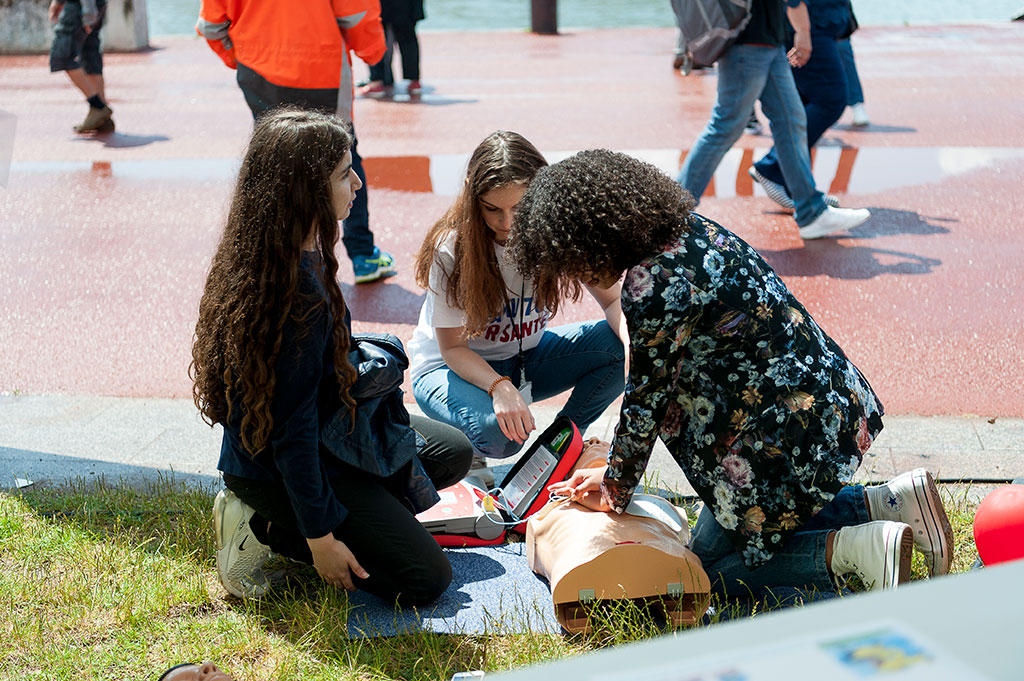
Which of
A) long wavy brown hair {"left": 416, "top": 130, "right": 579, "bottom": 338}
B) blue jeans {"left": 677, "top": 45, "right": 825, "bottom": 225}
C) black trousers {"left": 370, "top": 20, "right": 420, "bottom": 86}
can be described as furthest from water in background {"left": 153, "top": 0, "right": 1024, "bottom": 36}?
long wavy brown hair {"left": 416, "top": 130, "right": 579, "bottom": 338}

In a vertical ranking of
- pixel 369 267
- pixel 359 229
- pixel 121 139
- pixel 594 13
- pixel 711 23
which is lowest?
pixel 594 13

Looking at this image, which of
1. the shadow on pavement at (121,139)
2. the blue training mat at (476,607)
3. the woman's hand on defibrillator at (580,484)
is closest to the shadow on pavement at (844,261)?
the woman's hand on defibrillator at (580,484)

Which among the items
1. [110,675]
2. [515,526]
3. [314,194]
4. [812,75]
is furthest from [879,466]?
[812,75]

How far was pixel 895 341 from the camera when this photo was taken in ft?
15.8

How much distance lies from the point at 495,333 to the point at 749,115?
116 inches

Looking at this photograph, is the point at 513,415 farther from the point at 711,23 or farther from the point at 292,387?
the point at 711,23

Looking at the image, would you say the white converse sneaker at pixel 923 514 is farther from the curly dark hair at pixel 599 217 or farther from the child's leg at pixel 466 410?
the child's leg at pixel 466 410

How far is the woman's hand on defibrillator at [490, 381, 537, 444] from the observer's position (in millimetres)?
3412

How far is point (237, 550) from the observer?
3000mm

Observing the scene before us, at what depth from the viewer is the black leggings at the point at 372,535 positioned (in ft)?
9.68

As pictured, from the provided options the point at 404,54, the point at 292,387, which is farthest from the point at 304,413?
the point at 404,54

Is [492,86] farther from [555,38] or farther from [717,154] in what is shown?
[717,154]

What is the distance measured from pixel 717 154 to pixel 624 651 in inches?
209

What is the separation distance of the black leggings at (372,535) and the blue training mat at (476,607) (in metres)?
0.05
